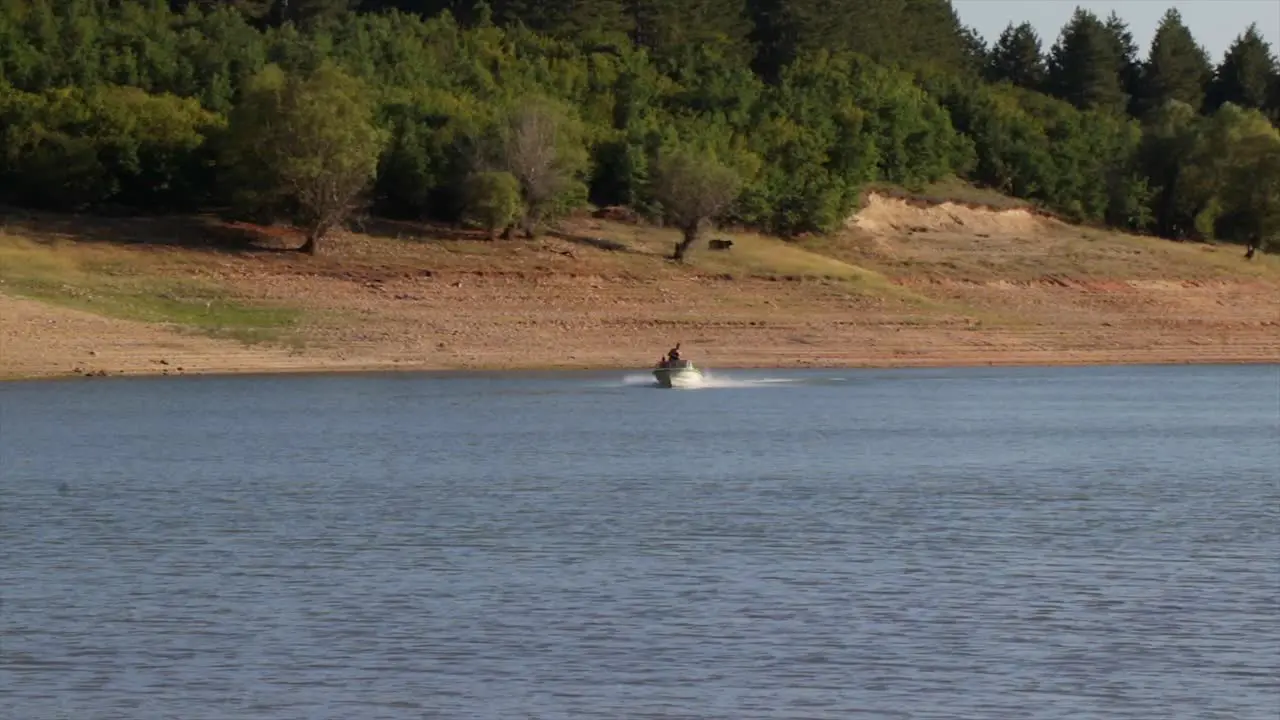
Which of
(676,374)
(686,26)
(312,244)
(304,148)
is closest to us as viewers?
(676,374)

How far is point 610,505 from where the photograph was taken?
30.8 meters

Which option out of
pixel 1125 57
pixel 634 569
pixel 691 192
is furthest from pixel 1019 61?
pixel 634 569

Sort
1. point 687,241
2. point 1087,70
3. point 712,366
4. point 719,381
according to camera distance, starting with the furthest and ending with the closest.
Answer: point 1087,70
point 687,241
point 712,366
point 719,381

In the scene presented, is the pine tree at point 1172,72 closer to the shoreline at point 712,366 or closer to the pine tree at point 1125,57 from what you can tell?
the pine tree at point 1125,57

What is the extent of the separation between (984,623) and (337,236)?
55.5 metres

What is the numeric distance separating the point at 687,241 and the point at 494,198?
24.2 feet

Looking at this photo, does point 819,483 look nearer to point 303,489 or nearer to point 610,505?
point 610,505

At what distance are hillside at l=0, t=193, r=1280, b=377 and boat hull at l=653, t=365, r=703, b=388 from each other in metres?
4.35

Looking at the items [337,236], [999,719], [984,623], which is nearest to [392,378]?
[337,236]

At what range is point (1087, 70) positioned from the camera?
147 meters

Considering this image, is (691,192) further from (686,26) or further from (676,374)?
(686,26)

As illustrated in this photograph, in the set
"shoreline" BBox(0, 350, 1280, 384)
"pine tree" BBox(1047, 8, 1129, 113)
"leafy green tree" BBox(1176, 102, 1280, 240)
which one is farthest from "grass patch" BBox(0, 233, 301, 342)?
"pine tree" BBox(1047, 8, 1129, 113)

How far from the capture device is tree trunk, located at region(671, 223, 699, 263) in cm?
7544

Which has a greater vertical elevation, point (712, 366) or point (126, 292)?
point (126, 292)
